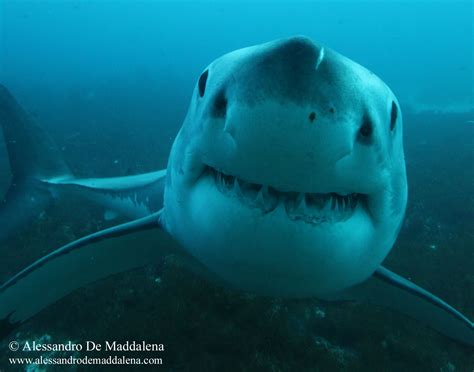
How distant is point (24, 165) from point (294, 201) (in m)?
6.52

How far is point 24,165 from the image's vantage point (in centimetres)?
647

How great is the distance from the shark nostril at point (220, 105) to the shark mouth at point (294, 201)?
347 millimetres

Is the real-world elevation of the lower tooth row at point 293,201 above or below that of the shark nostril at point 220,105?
below

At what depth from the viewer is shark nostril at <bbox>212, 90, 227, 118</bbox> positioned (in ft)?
4.96

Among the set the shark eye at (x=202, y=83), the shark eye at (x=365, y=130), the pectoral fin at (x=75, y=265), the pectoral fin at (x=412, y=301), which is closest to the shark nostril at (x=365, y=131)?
the shark eye at (x=365, y=130)

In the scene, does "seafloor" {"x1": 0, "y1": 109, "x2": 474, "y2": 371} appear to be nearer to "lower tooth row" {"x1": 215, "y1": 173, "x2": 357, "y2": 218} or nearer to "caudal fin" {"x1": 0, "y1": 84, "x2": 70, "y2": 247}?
"caudal fin" {"x1": 0, "y1": 84, "x2": 70, "y2": 247}

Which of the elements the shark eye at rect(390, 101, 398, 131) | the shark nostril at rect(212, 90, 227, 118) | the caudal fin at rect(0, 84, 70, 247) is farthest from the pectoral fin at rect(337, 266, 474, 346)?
the caudal fin at rect(0, 84, 70, 247)

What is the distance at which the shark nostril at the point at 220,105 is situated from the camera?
151 cm

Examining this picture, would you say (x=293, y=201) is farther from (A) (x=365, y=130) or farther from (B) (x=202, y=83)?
(B) (x=202, y=83)

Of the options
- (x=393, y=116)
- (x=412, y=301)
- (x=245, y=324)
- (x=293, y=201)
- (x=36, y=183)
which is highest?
(x=393, y=116)

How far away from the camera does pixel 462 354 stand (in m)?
4.83

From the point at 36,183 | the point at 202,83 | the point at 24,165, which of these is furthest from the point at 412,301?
the point at 24,165

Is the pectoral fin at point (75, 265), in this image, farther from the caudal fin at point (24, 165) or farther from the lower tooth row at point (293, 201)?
the caudal fin at point (24, 165)

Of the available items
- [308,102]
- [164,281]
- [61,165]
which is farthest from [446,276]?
[61,165]
